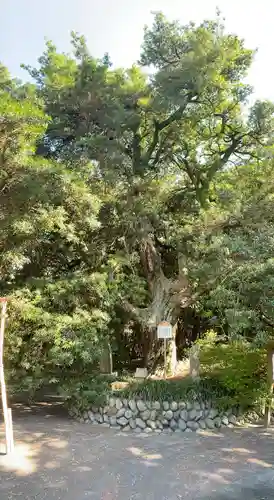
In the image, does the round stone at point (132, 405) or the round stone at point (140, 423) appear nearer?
the round stone at point (140, 423)

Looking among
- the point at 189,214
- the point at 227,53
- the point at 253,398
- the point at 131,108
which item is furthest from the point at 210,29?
the point at 253,398

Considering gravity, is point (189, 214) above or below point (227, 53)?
below

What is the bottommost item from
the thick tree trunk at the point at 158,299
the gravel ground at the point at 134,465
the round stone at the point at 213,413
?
the gravel ground at the point at 134,465

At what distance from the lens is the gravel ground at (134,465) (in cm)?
457


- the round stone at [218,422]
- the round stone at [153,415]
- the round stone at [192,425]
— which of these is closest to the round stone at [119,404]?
the round stone at [153,415]

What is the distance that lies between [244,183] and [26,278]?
543 centimetres

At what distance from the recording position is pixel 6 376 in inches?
287

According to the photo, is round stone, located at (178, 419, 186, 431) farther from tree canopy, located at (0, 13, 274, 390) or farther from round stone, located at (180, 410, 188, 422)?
tree canopy, located at (0, 13, 274, 390)

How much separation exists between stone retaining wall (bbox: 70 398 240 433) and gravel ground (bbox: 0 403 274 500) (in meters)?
0.24

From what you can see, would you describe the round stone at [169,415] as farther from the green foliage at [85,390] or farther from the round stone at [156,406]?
the green foliage at [85,390]

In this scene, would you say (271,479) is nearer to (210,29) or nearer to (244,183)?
(244,183)

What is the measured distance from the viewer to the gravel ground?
4.57 metres

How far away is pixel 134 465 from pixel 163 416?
1754mm

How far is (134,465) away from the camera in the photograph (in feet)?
17.7
